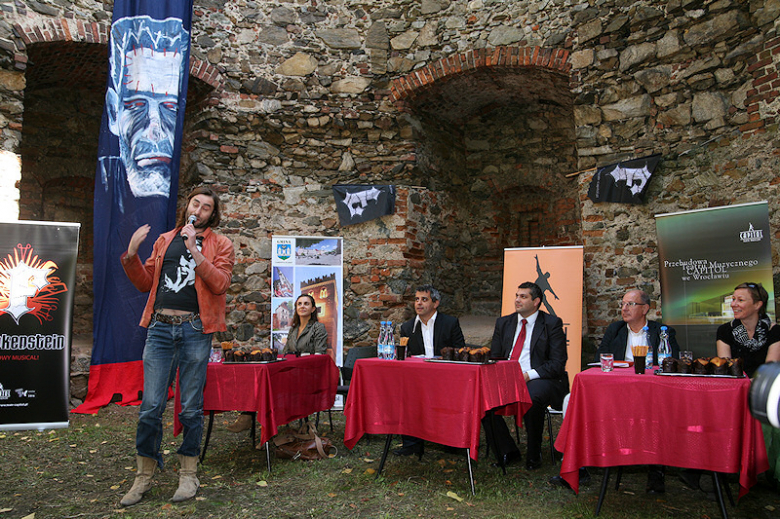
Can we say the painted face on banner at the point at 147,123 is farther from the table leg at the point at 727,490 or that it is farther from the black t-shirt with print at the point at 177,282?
the table leg at the point at 727,490

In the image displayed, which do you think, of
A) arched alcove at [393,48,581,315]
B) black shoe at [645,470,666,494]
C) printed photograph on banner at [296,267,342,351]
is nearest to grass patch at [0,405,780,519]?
black shoe at [645,470,666,494]

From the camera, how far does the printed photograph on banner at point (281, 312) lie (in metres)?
6.75

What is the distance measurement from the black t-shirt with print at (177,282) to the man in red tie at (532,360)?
204cm

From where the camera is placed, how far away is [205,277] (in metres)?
3.04

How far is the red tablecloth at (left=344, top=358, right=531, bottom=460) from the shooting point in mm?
3150

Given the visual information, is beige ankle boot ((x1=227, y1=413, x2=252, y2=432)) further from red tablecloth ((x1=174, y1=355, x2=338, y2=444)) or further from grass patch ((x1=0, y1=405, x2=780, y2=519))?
red tablecloth ((x1=174, y1=355, x2=338, y2=444))

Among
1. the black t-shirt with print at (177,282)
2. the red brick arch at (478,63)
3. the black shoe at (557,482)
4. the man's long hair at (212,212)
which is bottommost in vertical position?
the black shoe at (557,482)

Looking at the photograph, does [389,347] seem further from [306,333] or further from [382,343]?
[306,333]

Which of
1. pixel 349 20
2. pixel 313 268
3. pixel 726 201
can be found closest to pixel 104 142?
pixel 313 268

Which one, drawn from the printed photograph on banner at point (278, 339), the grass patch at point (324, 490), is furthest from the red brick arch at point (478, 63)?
the grass patch at point (324, 490)

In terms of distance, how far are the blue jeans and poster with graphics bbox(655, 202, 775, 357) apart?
4357 mm

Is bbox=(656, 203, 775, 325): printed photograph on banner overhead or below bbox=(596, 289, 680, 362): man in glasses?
overhead

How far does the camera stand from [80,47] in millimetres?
6547

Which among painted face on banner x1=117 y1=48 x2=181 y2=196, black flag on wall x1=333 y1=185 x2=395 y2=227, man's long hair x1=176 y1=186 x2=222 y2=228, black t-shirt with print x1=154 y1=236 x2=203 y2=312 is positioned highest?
painted face on banner x1=117 y1=48 x2=181 y2=196
